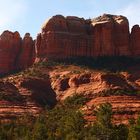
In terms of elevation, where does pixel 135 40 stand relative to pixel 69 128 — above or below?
above

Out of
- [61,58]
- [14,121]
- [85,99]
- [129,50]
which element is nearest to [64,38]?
[61,58]

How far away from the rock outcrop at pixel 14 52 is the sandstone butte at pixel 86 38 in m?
5.02

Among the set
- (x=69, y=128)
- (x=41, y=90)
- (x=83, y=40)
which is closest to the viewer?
(x=69, y=128)

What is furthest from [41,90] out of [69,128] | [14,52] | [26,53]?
[69,128]

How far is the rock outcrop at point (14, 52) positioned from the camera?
516 ft

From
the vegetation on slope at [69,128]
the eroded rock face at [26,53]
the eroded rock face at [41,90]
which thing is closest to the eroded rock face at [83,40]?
the eroded rock face at [26,53]

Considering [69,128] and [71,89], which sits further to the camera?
[71,89]

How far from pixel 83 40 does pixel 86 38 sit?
88 cm

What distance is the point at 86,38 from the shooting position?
5910 inches

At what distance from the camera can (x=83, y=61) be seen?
14688cm

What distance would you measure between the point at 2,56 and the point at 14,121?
47636mm

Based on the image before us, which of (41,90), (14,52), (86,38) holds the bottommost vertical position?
(41,90)

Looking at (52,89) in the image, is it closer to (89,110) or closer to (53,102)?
(53,102)

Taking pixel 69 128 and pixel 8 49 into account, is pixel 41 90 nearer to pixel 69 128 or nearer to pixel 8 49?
pixel 8 49
